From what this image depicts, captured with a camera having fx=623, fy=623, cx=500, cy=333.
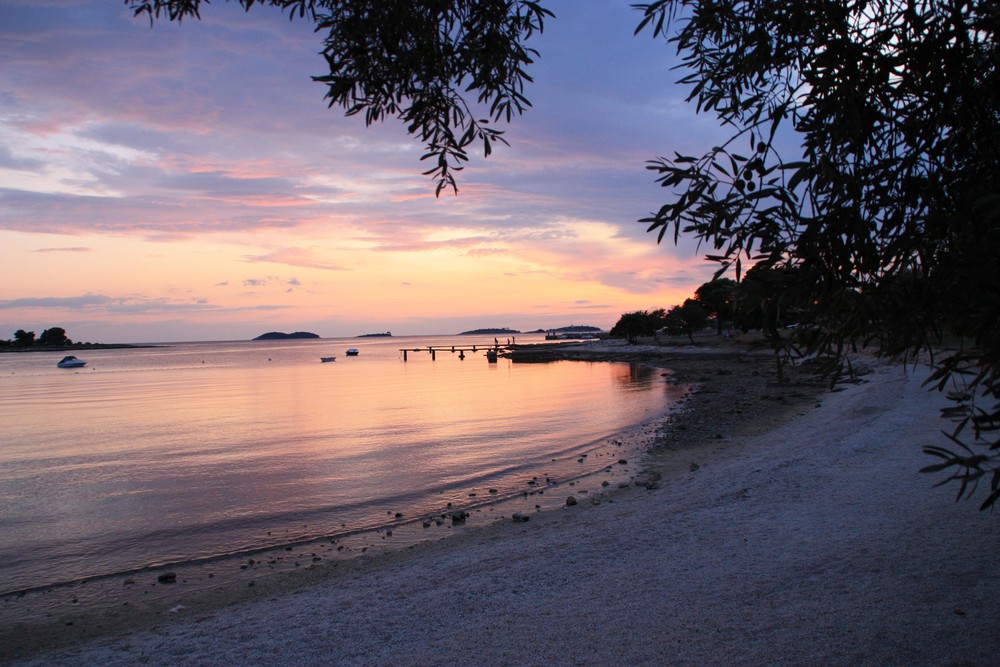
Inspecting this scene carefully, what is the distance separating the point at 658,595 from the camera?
6.28 meters

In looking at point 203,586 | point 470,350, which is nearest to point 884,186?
point 203,586

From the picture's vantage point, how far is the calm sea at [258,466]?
482 inches

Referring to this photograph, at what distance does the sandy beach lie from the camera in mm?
5172

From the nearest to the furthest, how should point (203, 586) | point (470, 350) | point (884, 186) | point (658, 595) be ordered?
point (884, 186), point (658, 595), point (203, 586), point (470, 350)

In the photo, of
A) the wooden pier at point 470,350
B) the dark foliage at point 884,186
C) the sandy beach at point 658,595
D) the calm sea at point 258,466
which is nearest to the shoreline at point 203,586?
the sandy beach at point 658,595

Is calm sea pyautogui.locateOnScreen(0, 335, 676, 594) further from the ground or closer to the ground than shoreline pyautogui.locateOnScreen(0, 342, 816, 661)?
closer to the ground

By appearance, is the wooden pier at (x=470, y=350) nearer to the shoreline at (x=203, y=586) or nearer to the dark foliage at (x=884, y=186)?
the shoreline at (x=203, y=586)

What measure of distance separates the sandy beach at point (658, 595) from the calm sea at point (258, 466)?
3.66 m

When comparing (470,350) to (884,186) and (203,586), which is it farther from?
(884,186)

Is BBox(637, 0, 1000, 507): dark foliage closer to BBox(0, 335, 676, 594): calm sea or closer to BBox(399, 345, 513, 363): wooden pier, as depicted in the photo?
BBox(0, 335, 676, 594): calm sea

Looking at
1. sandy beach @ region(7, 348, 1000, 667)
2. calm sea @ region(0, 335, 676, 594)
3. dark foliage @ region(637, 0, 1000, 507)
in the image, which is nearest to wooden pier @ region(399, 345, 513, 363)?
calm sea @ region(0, 335, 676, 594)

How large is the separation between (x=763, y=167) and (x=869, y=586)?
468cm

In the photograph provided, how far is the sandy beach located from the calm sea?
366 cm

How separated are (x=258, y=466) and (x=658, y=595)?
16.5 metres
